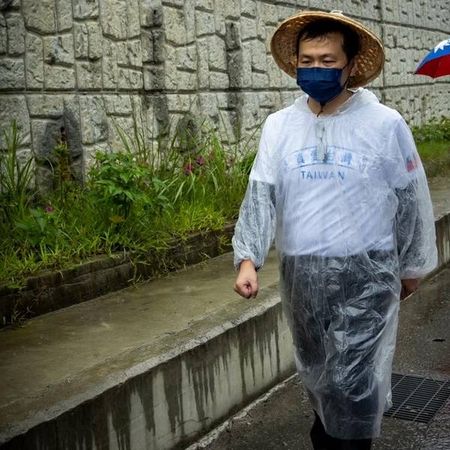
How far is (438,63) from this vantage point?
7.69 m

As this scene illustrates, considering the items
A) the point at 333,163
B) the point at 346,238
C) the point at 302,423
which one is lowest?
the point at 302,423

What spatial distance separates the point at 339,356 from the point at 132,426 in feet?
3.18

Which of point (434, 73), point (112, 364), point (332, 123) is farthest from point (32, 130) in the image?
point (434, 73)

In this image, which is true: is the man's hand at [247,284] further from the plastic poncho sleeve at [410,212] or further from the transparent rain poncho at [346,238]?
the plastic poncho sleeve at [410,212]

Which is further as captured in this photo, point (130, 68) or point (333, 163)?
point (130, 68)

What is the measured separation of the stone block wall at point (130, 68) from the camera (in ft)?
18.6

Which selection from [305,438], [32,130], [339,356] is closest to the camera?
[339,356]

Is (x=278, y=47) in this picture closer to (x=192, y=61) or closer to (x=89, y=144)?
(x=89, y=144)

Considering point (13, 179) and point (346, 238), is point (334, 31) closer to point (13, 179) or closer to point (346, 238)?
point (346, 238)

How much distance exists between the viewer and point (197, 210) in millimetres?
6125

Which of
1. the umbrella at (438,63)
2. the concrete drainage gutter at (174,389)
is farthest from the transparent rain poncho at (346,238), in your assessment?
the umbrella at (438,63)

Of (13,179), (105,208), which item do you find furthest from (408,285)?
(13,179)

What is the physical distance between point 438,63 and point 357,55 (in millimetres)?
4740

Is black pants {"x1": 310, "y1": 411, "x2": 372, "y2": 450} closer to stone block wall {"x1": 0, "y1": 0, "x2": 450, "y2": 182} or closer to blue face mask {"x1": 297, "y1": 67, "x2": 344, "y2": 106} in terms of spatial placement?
blue face mask {"x1": 297, "y1": 67, "x2": 344, "y2": 106}
